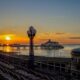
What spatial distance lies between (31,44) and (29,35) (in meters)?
0.70

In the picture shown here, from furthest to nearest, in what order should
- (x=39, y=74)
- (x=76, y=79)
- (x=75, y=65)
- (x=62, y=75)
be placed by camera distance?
(x=75, y=65)
(x=39, y=74)
(x=62, y=75)
(x=76, y=79)

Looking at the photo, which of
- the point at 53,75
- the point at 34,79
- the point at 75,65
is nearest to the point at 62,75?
the point at 53,75

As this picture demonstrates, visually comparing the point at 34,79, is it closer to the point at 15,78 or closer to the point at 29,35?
the point at 15,78

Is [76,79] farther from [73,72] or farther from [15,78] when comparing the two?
[15,78]

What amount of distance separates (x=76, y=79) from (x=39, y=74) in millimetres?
4741

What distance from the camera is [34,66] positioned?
67.2ft

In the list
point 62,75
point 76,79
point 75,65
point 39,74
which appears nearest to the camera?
point 76,79

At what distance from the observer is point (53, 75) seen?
654 inches

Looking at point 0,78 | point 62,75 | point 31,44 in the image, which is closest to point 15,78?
point 0,78

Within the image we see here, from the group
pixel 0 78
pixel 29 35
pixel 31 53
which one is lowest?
pixel 0 78

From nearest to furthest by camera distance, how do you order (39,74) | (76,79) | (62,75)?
(76,79) → (62,75) → (39,74)

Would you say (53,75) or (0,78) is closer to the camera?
(53,75)

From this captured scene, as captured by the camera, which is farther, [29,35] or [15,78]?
[29,35]

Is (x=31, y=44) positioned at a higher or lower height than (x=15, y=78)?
higher
